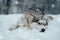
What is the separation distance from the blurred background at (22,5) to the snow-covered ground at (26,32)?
0.20 metres

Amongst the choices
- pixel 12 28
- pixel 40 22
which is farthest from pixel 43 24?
pixel 12 28

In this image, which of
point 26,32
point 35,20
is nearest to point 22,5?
point 35,20

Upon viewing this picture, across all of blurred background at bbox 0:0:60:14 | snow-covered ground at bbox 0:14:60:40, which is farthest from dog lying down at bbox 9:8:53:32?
blurred background at bbox 0:0:60:14

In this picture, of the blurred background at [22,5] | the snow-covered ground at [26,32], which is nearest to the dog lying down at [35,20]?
the snow-covered ground at [26,32]

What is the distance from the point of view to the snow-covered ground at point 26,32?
3.78ft

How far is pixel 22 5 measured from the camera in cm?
162

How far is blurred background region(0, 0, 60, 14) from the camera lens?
1595 mm

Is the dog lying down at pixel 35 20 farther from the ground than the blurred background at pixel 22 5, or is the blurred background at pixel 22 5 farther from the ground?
the blurred background at pixel 22 5

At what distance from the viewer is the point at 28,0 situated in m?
1.59

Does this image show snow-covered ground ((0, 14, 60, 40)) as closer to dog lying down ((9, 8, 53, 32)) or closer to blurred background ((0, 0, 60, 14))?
dog lying down ((9, 8, 53, 32))

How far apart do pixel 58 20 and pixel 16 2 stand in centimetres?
58

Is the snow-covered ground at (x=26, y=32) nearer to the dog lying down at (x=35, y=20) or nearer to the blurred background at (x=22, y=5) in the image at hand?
the dog lying down at (x=35, y=20)

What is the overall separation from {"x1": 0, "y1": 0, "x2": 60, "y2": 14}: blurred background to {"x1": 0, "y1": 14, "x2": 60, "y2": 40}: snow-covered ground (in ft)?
0.66

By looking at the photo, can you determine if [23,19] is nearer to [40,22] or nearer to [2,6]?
[40,22]
